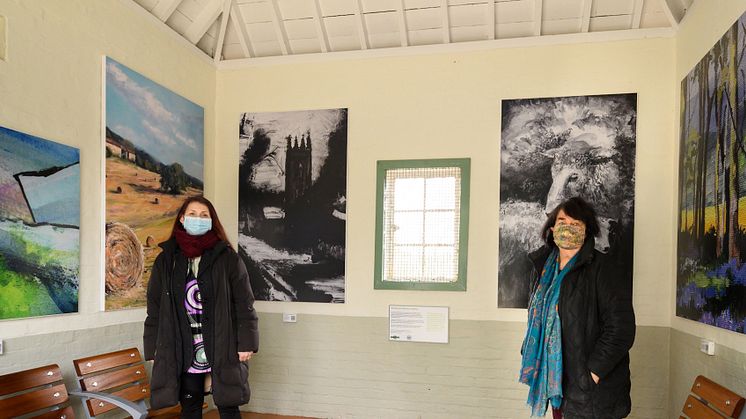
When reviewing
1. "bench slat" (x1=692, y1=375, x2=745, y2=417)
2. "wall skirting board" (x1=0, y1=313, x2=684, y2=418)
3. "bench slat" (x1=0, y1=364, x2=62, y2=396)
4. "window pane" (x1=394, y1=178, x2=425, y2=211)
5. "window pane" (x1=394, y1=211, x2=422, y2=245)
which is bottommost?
"wall skirting board" (x1=0, y1=313, x2=684, y2=418)

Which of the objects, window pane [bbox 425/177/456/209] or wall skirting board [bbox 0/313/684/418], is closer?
wall skirting board [bbox 0/313/684/418]

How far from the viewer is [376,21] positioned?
457 cm

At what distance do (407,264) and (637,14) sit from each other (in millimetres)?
2729

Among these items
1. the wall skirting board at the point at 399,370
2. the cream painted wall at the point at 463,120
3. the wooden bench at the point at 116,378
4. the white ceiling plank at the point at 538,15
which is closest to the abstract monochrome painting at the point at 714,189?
the cream painted wall at the point at 463,120

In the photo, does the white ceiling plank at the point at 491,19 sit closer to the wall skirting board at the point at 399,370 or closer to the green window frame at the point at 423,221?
the green window frame at the point at 423,221

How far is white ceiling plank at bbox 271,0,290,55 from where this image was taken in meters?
4.61

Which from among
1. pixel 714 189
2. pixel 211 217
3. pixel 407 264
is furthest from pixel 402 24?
pixel 714 189

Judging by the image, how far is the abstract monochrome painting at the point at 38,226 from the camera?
114 inches

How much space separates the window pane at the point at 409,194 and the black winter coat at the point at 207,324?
1807 millimetres

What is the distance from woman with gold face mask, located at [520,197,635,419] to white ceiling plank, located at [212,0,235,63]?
3399 millimetres

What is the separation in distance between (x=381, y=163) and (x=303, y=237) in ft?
3.19

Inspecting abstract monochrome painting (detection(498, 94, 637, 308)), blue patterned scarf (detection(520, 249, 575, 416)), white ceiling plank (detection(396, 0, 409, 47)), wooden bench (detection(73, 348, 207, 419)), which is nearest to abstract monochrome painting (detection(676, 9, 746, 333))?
abstract monochrome painting (detection(498, 94, 637, 308))

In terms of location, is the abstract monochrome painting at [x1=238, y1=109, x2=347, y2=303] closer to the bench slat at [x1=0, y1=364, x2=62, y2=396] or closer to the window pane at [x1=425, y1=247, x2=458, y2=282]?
the window pane at [x1=425, y1=247, x2=458, y2=282]

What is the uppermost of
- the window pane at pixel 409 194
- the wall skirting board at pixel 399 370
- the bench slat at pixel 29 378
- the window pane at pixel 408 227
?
the window pane at pixel 409 194
